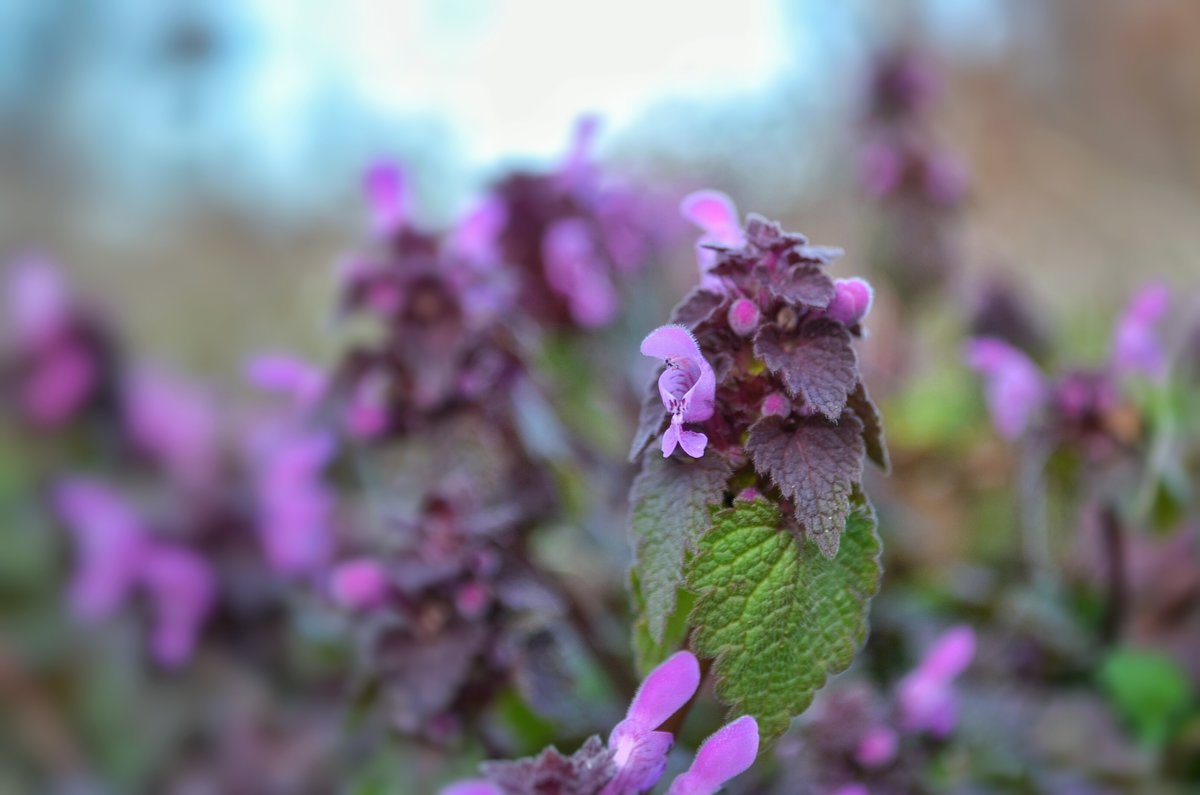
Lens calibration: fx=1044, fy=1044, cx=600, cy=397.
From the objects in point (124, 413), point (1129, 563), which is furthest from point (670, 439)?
point (124, 413)

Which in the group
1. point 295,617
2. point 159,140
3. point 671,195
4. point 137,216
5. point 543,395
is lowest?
point 295,617

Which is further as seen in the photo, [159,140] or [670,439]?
[159,140]

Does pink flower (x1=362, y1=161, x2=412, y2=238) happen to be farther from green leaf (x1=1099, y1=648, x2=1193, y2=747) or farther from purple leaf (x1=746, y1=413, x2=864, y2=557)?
green leaf (x1=1099, y1=648, x2=1193, y2=747)

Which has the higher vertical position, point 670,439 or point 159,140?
point 159,140

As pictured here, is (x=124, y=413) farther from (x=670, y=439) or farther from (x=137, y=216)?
(x=137, y=216)

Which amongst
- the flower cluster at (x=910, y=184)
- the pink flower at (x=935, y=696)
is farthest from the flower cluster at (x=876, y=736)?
the flower cluster at (x=910, y=184)

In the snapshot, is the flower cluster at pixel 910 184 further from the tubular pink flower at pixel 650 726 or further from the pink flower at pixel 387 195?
the tubular pink flower at pixel 650 726

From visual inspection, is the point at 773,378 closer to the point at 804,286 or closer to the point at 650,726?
the point at 804,286
